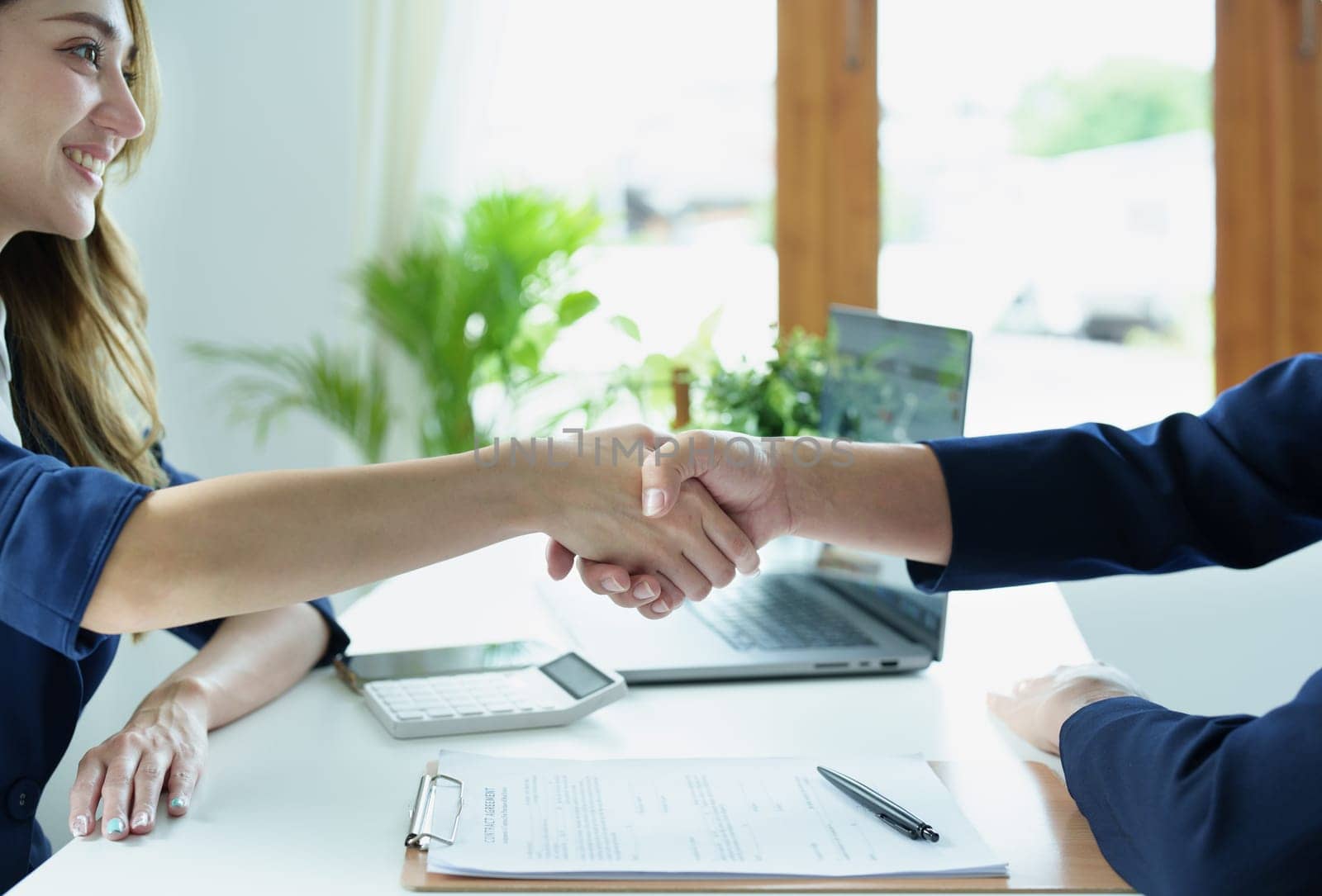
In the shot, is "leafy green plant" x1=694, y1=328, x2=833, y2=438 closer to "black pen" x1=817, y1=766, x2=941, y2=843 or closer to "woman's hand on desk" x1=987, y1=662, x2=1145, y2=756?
"woman's hand on desk" x1=987, y1=662, x2=1145, y2=756

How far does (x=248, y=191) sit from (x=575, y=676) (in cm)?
249

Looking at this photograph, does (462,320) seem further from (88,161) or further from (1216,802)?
(1216,802)

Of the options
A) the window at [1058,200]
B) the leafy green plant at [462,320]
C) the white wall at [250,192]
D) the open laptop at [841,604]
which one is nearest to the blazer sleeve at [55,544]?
the open laptop at [841,604]

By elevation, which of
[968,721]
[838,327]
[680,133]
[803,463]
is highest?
[680,133]

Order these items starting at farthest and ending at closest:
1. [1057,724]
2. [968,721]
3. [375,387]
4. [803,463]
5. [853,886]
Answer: [375,387]
[803,463]
[968,721]
[1057,724]
[853,886]

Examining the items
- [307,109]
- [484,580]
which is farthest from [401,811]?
[307,109]

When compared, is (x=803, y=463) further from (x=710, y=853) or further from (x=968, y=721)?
(x=710, y=853)

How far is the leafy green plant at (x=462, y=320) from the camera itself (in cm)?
304

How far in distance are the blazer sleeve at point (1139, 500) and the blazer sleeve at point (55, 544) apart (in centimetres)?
77

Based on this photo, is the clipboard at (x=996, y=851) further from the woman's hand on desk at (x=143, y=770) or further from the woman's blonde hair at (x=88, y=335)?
the woman's blonde hair at (x=88, y=335)

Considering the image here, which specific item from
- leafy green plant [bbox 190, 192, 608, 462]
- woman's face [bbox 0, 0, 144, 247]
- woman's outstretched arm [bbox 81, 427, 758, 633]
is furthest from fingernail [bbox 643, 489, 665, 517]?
leafy green plant [bbox 190, 192, 608, 462]

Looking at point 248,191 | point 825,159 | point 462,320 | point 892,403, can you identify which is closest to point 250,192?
point 248,191

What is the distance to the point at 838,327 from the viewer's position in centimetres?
169

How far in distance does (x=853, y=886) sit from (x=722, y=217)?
9.49 ft
